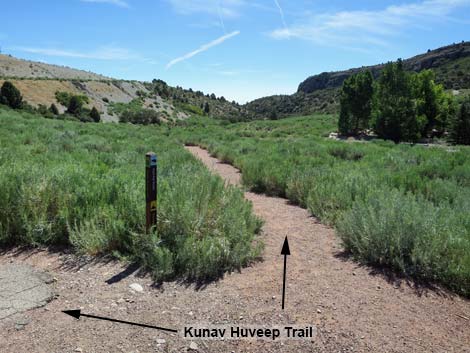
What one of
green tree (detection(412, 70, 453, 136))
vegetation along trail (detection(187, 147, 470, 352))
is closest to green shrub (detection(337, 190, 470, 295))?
vegetation along trail (detection(187, 147, 470, 352))

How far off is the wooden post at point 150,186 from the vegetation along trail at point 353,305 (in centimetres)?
120

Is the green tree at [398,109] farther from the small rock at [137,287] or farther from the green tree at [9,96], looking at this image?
the green tree at [9,96]

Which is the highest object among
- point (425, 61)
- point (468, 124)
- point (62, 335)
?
point (425, 61)

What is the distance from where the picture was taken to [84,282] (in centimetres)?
406

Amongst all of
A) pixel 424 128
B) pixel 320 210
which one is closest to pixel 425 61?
pixel 424 128

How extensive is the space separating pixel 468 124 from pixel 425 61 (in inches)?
3082

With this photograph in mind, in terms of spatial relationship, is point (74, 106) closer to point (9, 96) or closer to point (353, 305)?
point (9, 96)

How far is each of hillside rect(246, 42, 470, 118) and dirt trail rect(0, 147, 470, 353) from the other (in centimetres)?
6242

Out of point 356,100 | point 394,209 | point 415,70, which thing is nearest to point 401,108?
point 356,100

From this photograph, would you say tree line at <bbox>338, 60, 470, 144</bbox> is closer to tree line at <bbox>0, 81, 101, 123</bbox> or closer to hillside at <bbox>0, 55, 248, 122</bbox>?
tree line at <bbox>0, 81, 101, 123</bbox>

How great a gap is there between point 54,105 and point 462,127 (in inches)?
2048

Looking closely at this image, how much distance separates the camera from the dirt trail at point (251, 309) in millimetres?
3061

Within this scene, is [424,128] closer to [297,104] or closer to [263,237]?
[263,237]

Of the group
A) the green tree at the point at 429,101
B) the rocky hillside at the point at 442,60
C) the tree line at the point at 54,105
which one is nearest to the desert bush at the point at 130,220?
the green tree at the point at 429,101
